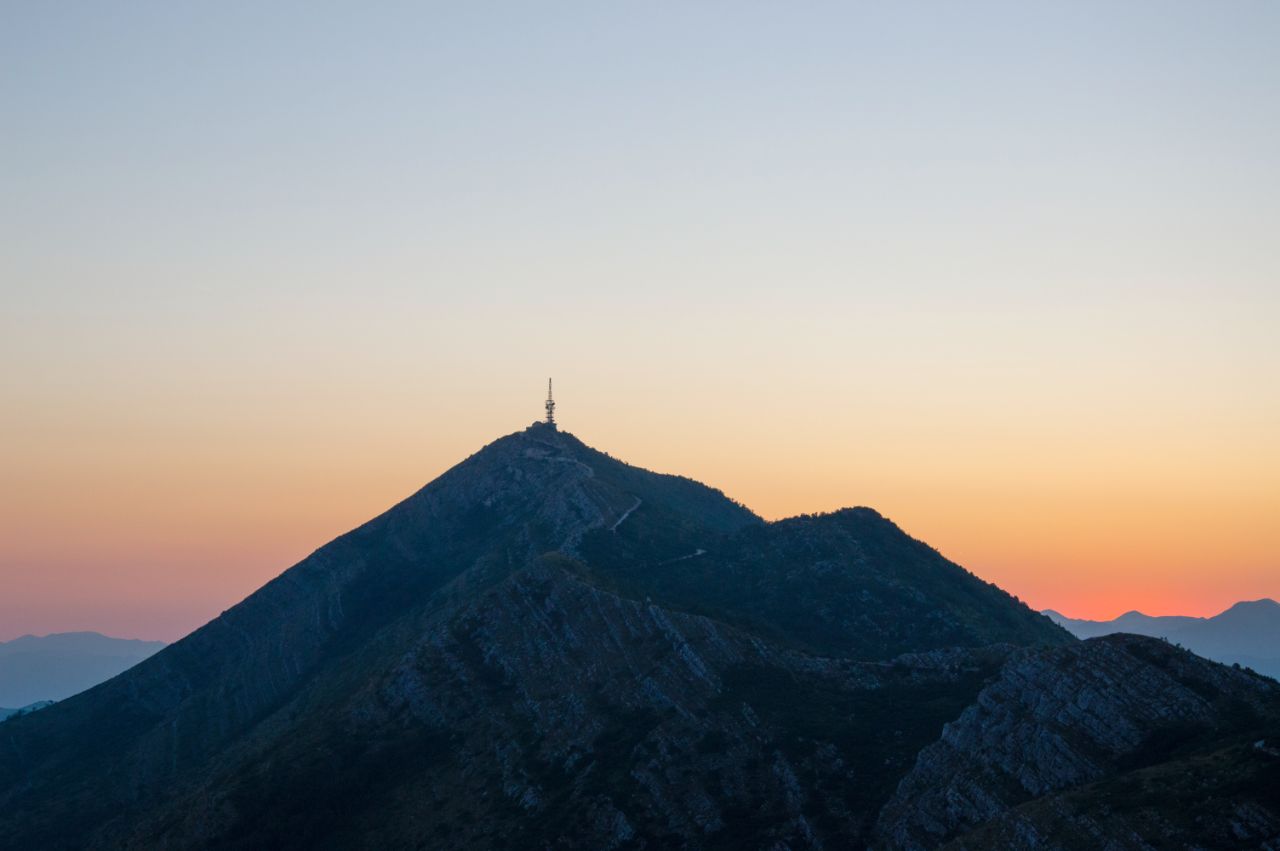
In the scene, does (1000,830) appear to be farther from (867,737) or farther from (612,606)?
(612,606)

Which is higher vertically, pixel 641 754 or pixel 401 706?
pixel 401 706

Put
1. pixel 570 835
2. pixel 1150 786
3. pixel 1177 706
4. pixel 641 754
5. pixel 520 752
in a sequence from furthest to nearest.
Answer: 1. pixel 520 752
2. pixel 641 754
3. pixel 570 835
4. pixel 1177 706
5. pixel 1150 786

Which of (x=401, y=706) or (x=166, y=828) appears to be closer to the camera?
(x=166, y=828)

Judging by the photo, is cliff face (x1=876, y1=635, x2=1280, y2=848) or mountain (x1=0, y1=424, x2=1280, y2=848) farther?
mountain (x1=0, y1=424, x2=1280, y2=848)

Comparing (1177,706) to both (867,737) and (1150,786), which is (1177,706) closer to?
(1150,786)

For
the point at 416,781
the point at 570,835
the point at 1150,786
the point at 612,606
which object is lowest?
the point at 1150,786

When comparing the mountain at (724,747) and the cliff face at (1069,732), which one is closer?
the cliff face at (1069,732)

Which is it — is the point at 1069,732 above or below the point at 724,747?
below

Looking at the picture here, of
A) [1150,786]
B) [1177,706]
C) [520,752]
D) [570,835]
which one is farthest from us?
[520,752]

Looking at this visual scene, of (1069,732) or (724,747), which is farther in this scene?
(724,747)

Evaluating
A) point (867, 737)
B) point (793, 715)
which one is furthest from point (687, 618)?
point (867, 737)
